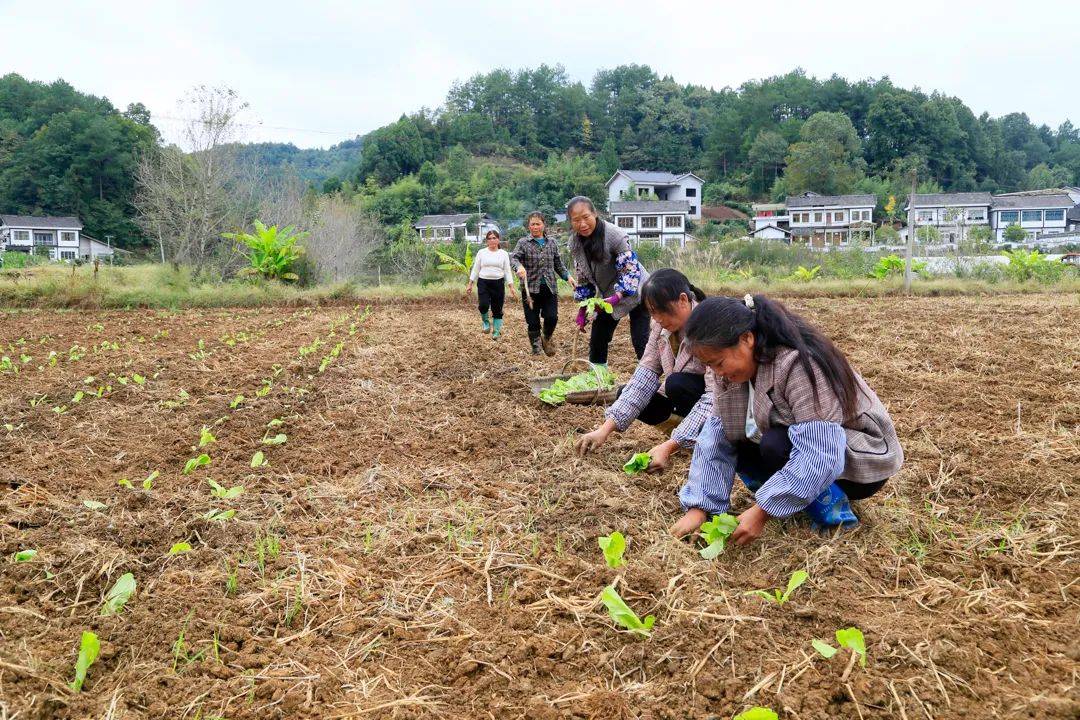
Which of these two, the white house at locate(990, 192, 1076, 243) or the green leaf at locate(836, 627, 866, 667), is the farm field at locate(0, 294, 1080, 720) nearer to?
the green leaf at locate(836, 627, 866, 667)

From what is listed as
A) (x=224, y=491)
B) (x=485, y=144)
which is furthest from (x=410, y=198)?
(x=224, y=491)

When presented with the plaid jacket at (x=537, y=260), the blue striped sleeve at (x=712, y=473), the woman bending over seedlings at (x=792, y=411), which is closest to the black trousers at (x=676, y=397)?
the blue striped sleeve at (x=712, y=473)

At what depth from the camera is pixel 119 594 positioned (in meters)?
2.29

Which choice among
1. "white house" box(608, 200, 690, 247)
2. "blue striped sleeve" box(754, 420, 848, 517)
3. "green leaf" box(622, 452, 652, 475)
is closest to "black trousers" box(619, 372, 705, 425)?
"green leaf" box(622, 452, 652, 475)

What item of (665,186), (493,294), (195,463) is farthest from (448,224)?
(195,463)

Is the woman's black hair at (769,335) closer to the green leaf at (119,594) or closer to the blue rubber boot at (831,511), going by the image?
the blue rubber boot at (831,511)

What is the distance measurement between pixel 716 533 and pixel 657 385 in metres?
0.97

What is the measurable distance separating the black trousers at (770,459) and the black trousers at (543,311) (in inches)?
163

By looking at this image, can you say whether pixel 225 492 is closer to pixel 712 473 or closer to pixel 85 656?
pixel 85 656

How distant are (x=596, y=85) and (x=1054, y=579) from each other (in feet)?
303

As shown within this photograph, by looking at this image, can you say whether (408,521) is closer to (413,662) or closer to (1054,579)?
(413,662)

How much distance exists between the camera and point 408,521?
293cm

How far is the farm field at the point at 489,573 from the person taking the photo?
1842 millimetres

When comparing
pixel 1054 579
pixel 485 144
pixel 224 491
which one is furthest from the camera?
pixel 485 144
